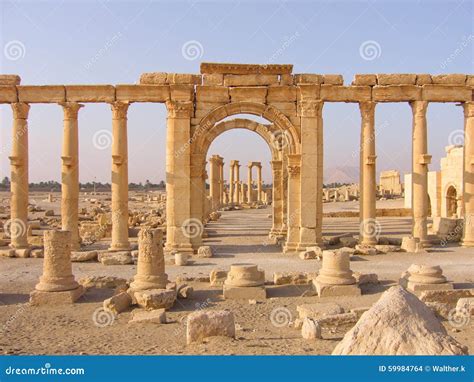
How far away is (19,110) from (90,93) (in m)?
2.76

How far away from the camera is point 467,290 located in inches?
423

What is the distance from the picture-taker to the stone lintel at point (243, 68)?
17.8m

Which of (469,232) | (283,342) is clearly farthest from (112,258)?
(469,232)

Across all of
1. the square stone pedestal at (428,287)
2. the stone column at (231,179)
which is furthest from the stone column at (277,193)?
the stone column at (231,179)

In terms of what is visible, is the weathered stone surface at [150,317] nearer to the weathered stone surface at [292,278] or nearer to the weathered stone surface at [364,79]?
the weathered stone surface at [292,278]

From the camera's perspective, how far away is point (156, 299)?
9.98m

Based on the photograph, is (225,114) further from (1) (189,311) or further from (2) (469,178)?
(1) (189,311)

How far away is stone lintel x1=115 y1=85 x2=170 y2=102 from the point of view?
57.5 feet

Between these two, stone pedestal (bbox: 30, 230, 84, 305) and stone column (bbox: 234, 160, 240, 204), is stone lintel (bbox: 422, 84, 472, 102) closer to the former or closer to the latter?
stone pedestal (bbox: 30, 230, 84, 305)

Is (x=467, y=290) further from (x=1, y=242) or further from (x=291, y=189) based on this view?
(x=1, y=242)

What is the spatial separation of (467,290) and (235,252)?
28.2ft

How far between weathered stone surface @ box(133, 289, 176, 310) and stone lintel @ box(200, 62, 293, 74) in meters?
10.0
